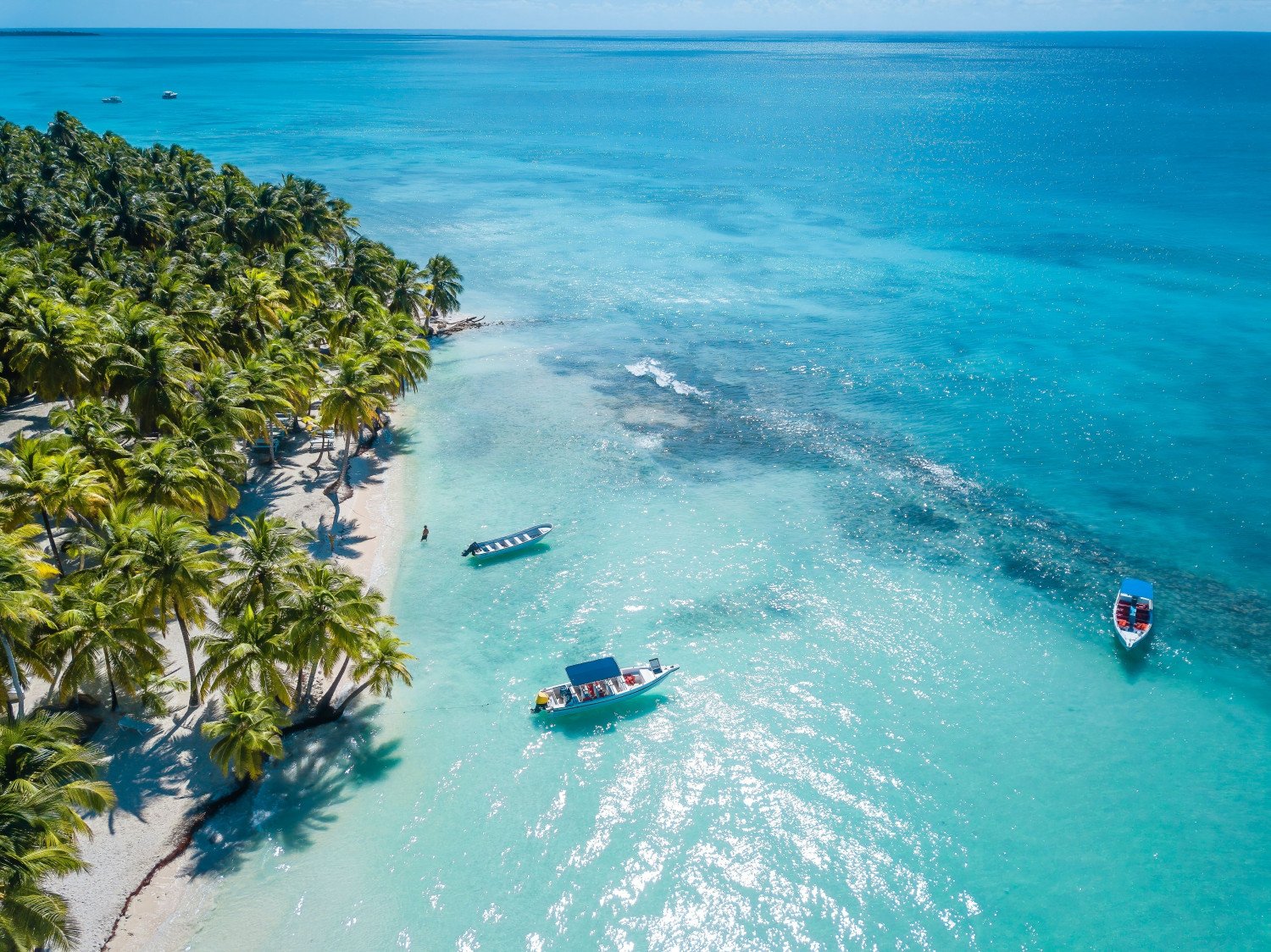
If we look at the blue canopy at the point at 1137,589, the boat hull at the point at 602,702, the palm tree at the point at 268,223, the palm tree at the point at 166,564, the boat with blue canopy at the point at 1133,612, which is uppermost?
the palm tree at the point at 268,223

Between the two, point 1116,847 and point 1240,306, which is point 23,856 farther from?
point 1240,306

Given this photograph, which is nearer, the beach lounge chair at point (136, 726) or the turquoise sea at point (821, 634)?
the turquoise sea at point (821, 634)

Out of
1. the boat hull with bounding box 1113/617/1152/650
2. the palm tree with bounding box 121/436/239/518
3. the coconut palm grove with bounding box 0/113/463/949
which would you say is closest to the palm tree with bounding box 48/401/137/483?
the coconut palm grove with bounding box 0/113/463/949

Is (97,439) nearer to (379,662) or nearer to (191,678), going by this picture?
(191,678)

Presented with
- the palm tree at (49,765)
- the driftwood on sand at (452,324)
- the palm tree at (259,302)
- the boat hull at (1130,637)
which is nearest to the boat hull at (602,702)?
the palm tree at (49,765)

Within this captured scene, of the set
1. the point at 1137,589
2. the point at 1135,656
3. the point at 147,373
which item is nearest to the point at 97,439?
the point at 147,373

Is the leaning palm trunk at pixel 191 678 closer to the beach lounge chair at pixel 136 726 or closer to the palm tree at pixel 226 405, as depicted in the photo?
the beach lounge chair at pixel 136 726
